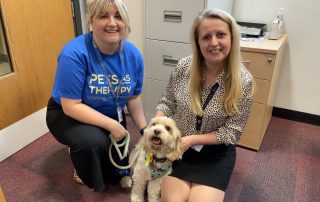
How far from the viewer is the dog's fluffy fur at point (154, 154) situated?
49.8 inches

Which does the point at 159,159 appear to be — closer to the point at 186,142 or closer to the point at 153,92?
the point at 186,142

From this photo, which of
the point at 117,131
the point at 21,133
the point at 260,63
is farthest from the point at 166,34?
the point at 21,133

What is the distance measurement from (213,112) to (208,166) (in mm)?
259

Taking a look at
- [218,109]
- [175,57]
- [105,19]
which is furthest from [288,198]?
[105,19]

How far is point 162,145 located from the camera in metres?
1.29

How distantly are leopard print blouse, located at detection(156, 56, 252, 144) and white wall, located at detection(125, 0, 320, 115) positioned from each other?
81 centimetres

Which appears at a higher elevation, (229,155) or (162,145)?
Result: (162,145)

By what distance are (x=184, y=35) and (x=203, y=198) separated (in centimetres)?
111

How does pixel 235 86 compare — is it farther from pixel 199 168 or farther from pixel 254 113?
pixel 254 113

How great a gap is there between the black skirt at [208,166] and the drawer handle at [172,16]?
93 cm

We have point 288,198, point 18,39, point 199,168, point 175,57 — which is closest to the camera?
point 199,168

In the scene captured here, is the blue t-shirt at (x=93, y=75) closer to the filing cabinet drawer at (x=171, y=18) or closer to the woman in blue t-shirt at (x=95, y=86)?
the woman in blue t-shirt at (x=95, y=86)

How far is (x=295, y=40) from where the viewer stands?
228 centimetres

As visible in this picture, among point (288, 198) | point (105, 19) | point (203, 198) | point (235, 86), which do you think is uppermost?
point (105, 19)
